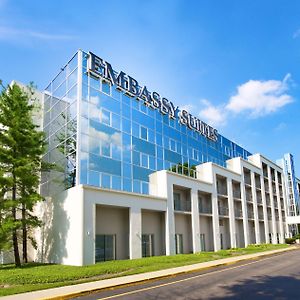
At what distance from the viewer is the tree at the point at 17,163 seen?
2467 cm

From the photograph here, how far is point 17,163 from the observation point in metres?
25.0

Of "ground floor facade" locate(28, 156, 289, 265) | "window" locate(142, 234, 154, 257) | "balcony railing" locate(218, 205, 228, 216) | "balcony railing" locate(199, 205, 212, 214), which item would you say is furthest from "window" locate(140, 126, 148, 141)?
"balcony railing" locate(218, 205, 228, 216)

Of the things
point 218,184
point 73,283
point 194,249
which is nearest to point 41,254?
point 73,283

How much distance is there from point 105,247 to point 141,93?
16.8m

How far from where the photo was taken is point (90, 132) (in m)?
29.3

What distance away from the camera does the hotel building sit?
27484 mm

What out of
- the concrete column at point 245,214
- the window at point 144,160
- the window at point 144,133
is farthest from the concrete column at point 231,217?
the window at point 144,133

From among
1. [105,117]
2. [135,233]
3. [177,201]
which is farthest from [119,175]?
[177,201]

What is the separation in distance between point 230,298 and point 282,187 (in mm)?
64375

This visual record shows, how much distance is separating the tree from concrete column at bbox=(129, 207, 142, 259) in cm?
782

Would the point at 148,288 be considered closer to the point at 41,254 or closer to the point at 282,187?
the point at 41,254

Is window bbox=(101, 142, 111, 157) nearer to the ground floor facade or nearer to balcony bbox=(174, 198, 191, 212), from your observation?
the ground floor facade

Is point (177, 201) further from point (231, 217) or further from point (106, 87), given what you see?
point (106, 87)

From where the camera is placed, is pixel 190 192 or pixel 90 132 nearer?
pixel 90 132
